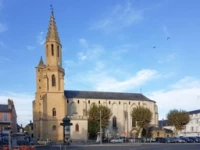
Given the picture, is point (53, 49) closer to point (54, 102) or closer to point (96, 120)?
point (54, 102)

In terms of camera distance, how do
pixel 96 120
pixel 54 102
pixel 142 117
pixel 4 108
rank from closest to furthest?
pixel 4 108, pixel 54 102, pixel 96 120, pixel 142 117

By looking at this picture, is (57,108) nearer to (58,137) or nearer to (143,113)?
(58,137)

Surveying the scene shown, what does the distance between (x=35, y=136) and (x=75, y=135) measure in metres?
13.1

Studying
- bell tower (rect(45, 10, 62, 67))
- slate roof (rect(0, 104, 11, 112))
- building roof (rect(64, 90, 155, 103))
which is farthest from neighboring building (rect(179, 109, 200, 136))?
slate roof (rect(0, 104, 11, 112))

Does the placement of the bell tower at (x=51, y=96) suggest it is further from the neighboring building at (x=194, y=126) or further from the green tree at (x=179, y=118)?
the neighboring building at (x=194, y=126)

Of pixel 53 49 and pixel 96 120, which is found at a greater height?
pixel 53 49

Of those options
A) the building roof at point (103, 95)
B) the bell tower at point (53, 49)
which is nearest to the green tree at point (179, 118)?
the building roof at point (103, 95)

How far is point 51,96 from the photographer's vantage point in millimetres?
100500

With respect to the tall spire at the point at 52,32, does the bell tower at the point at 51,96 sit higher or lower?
lower

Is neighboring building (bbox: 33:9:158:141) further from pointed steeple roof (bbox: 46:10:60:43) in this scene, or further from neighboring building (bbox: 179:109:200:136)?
neighboring building (bbox: 179:109:200:136)

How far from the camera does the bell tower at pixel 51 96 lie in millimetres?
98062

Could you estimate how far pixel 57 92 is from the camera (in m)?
101

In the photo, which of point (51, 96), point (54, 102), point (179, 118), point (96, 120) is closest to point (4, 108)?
point (51, 96)

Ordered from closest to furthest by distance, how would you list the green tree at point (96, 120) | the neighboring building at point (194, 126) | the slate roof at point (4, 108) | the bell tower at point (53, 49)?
the slate roof at point (4, 108) < the bell tower at point (53, 49) < the green tree at point (96, 120) < the neighboring building at point (194, 126)
